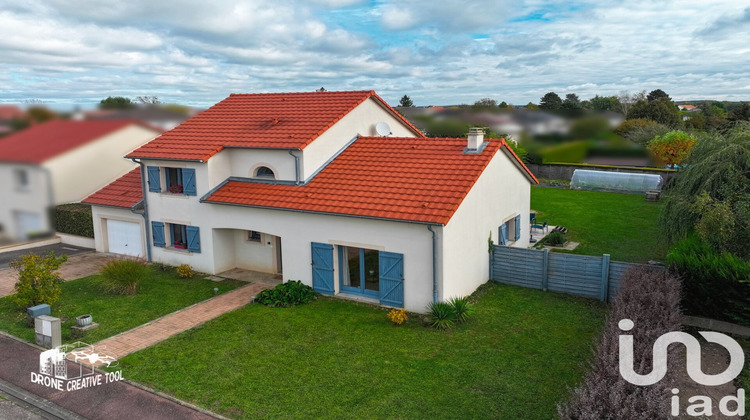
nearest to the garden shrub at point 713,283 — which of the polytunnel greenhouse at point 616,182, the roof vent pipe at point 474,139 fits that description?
the roof vent pipe at point 474,139

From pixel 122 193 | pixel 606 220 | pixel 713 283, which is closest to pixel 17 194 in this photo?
pixel 713 283

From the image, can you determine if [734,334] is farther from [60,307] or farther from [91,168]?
[60,307]

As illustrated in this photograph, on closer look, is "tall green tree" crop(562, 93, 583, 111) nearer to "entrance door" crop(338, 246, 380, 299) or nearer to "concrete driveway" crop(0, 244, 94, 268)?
"entrance door" crop(338, 246, 380, 299)

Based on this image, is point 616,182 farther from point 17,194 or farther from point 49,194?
point 17,194

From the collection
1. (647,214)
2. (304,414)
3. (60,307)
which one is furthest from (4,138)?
(647,214)

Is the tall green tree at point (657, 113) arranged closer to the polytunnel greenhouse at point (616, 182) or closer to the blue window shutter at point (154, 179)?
the polytunnel greenhouse at point (616, 182)
